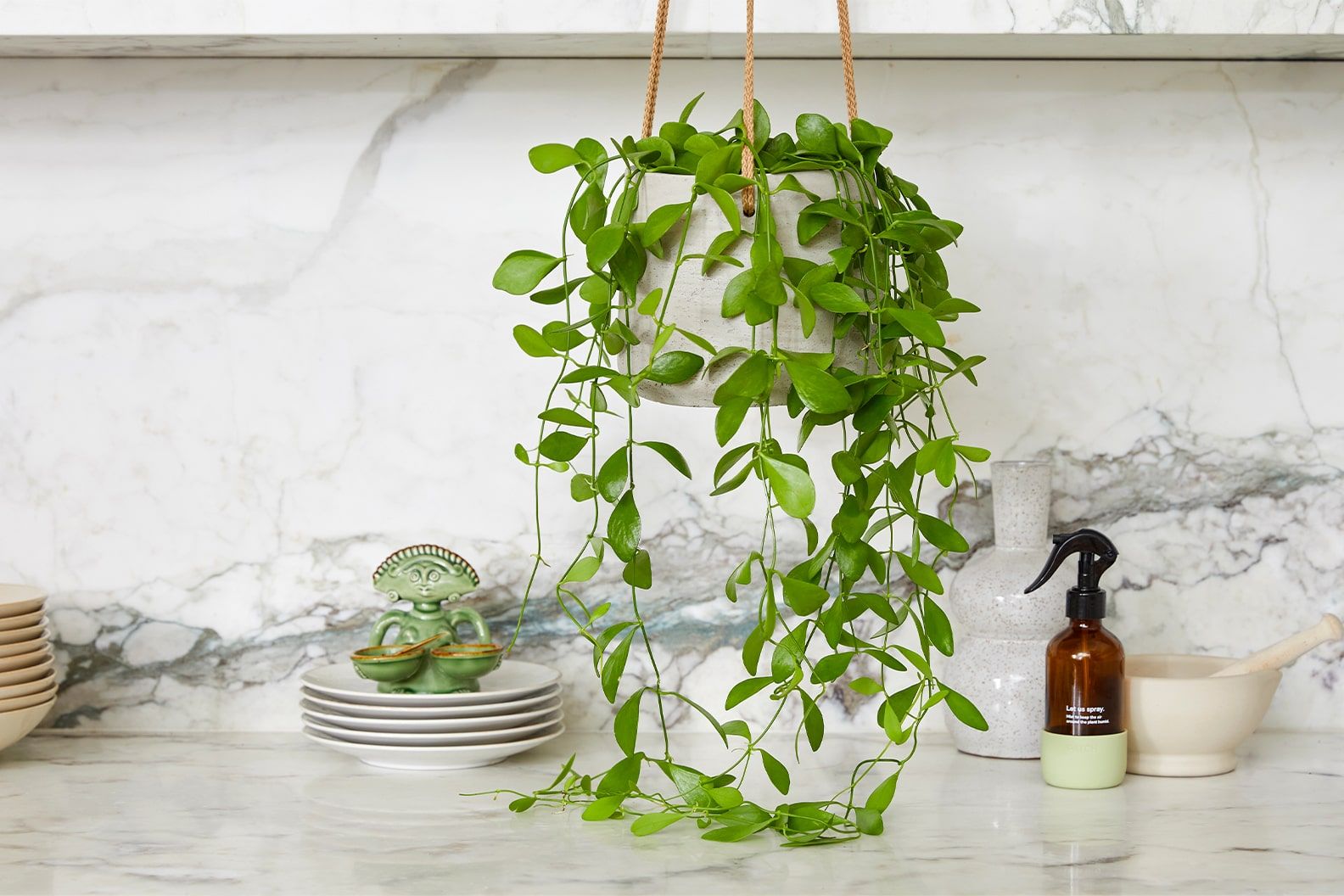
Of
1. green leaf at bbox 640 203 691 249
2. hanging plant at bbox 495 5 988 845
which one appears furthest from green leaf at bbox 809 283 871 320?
green leaf at bbox 640 203 691 249

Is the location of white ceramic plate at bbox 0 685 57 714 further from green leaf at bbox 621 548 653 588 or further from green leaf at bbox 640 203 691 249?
green leaf at bbox 640 203 691 249

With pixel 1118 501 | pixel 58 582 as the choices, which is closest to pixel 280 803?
pixel 58 582

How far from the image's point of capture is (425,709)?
3.72 feet

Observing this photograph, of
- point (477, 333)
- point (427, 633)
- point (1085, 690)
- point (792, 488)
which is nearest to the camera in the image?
point (792, 488)

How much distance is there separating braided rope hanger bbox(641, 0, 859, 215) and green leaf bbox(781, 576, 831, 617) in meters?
0.26

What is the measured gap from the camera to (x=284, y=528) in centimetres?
132

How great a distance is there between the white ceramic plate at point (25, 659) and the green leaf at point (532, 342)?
611 mm

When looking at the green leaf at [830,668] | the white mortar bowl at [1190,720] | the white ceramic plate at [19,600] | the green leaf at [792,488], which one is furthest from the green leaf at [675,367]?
the white ceramic plate at [19,600]

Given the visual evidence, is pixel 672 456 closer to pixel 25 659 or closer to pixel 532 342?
pixel 532 342

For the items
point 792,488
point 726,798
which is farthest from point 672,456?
point 726,798

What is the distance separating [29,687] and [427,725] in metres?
0.37

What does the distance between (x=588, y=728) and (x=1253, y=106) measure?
0.96m

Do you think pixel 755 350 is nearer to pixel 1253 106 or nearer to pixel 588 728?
pixel 588 728

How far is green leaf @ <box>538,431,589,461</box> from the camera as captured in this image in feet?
2.92
